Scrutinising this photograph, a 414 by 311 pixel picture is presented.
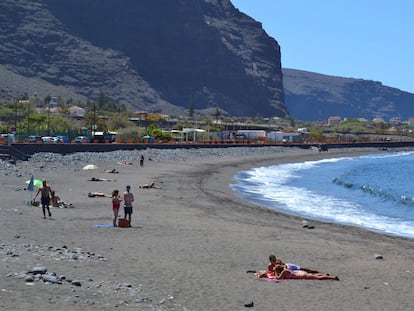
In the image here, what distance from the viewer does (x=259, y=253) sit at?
1788cm

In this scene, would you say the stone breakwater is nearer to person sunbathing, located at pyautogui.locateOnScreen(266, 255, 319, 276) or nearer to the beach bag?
the beach bag

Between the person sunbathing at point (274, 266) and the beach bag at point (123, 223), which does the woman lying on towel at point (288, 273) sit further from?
the beach bag at point (123, 223)

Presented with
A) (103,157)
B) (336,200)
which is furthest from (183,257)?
(103,157)

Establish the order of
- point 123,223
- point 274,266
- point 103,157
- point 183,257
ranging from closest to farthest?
point 274,266 < point 183,257 < point 123,223 < point 103,157

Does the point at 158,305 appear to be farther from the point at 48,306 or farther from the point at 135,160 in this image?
the point at 135,160

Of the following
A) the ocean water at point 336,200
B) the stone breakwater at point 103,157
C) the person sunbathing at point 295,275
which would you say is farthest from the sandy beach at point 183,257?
the stone breakwater at point 103,157

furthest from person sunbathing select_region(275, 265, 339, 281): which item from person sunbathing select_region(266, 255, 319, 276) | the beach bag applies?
the beach bag

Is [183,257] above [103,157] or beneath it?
above

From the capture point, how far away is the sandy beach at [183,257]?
40.1 feet

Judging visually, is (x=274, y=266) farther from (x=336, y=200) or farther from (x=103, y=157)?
(x=103, y=157)

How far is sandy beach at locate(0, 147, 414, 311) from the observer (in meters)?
12.2

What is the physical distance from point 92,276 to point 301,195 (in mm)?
26847

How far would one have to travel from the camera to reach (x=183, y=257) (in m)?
16.6

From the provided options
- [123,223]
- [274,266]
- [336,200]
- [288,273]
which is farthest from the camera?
[336,200]
